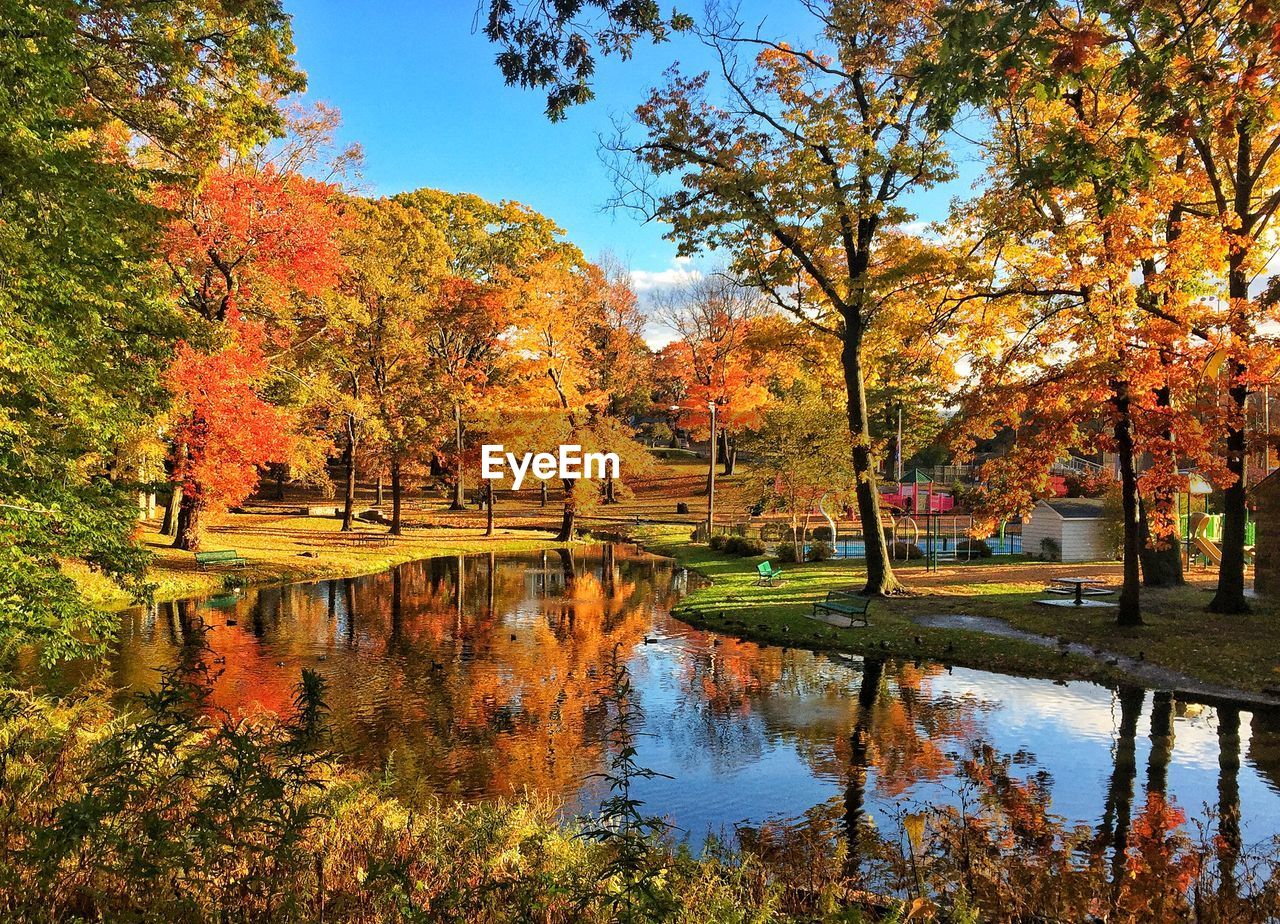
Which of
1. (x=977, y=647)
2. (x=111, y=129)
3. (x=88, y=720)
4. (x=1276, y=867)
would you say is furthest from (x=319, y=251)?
(x=1276, y=867)

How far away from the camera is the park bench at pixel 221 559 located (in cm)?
2625

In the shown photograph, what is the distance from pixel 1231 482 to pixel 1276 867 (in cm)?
1347

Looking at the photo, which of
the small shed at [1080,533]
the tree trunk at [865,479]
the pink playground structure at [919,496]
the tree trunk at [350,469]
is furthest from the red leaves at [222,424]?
the pink playground structure at [919,496]

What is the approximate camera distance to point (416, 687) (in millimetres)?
14680

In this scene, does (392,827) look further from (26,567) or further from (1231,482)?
(1231,482)

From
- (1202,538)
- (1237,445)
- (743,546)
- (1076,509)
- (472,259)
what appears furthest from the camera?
(472,259)

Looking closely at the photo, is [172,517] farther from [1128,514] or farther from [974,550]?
[1128,514]

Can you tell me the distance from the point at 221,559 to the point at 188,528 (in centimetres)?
284

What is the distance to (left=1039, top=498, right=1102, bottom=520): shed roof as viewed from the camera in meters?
29.6

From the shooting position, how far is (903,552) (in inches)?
1280

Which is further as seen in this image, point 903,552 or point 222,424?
point 903,552

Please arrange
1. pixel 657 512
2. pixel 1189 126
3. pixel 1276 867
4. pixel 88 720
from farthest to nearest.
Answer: pixel 657 512, pixel 88 720, pixel 1189 126, pixel 1276 867

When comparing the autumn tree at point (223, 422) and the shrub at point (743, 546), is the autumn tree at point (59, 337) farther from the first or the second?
the shrub at point (743, 546)

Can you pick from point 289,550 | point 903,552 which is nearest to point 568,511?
point 289,550
